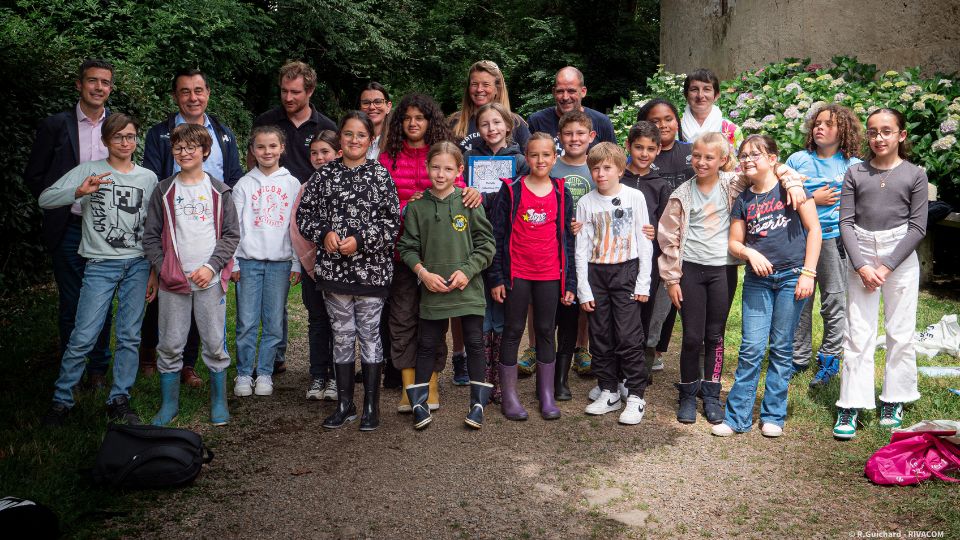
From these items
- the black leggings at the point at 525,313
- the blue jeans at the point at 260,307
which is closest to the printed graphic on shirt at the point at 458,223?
the black leggings at the point at 525,313

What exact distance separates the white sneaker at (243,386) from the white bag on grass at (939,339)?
4.72m

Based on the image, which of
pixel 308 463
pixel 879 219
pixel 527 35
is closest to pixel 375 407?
pixel 308 463

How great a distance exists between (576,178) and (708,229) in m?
0.96

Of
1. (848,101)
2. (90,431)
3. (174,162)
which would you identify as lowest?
(90,431)

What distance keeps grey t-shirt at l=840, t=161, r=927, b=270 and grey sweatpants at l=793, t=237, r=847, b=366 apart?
0.77 meters

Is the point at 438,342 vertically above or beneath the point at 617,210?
beneath

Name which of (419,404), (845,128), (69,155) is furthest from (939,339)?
(69,155)

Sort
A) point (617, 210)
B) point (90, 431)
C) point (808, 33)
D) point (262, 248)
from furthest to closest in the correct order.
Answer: point (808, 33), point (262, 248), point (617, 210), point (90, 431)

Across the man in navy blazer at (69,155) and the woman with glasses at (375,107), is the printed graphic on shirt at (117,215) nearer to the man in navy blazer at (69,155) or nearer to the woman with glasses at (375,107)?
the man in navy blazer at (69,155)

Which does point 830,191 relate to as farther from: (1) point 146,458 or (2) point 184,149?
(1) point 146,458

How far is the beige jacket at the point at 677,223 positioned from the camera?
17.3 ft

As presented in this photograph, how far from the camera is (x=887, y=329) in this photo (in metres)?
5.03

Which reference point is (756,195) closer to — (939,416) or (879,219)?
(879,219)

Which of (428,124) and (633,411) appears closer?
(633,411)
